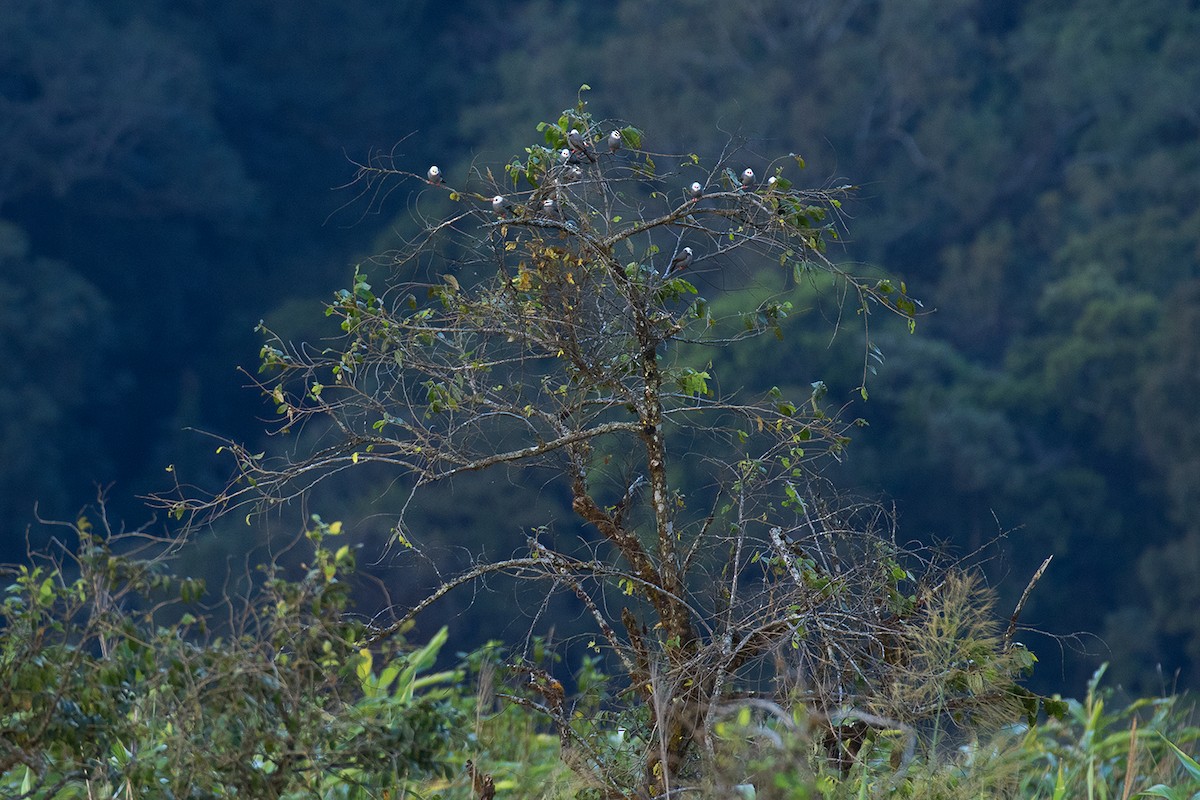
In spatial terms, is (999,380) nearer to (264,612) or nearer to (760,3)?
(760,3)

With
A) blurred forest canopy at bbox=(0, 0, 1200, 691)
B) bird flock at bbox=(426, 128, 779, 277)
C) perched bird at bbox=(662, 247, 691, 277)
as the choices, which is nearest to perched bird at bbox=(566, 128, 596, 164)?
bird flock at bbox=(426, 128, 779, 277)

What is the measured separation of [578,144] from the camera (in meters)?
2.48

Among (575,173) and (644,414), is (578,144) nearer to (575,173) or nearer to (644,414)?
(575,173)

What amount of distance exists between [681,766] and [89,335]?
56.0 feet

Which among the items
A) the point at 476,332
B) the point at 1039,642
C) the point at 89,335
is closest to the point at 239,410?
the point at 89,335

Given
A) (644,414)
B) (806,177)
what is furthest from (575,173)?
(806,177)

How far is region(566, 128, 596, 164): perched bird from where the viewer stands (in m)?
2.46

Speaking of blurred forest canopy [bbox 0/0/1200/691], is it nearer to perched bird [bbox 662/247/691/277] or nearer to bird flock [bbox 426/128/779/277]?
perched bird [bbox 662/247/691/277]

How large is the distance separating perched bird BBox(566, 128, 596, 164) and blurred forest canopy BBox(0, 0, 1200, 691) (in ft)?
42.0

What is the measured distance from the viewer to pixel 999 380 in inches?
704

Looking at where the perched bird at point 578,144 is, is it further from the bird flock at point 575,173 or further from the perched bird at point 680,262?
the perched bird at point 680,262

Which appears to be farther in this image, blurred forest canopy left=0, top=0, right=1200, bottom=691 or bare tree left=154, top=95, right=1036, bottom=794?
blurred forest canopy left=0, top=0, right=1200, bottom=691

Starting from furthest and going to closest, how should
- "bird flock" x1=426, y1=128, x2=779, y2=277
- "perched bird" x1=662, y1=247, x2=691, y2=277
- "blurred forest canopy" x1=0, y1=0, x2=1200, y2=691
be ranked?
"blurred forest canopy" x1=0, y1=0, x2=1200, y2=691 → "perched bird" x1=662, y1=247, x2=691, y2=277 → "bird flock" x1=426, y1=128, x2=779, y2=277

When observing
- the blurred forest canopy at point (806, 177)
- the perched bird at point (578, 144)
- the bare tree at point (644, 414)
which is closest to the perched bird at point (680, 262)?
the bare tree at point (644, 414)
